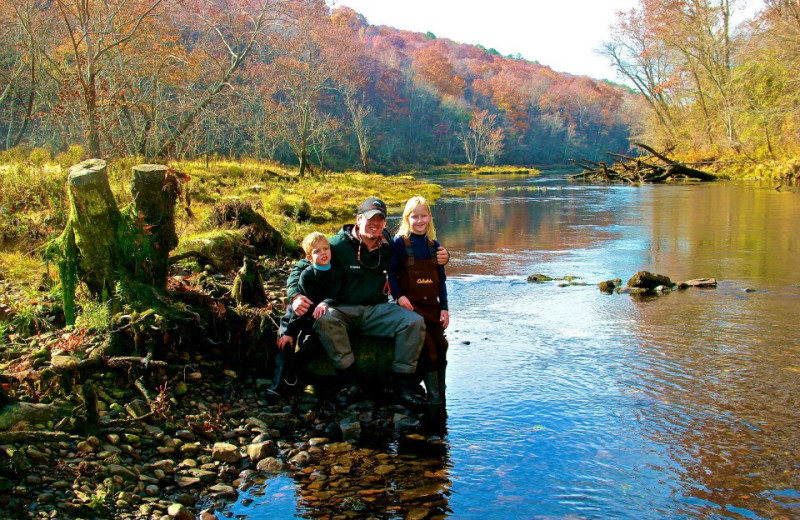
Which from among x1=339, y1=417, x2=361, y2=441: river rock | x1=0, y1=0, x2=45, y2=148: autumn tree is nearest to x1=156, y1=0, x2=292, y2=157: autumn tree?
x1=0, y1=0, x2=45, y2=148: autumn tree

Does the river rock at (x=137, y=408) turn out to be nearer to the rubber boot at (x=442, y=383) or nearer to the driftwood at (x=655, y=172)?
the rubber boot at (x=442, y=383)

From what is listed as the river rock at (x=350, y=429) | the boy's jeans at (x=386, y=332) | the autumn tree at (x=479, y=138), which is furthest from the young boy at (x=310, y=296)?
the autumn tree at (x=479, y=138)

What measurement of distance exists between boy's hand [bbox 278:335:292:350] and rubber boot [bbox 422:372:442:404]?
3.94ft

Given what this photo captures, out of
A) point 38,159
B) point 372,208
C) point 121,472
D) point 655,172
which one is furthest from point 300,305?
point 655,172

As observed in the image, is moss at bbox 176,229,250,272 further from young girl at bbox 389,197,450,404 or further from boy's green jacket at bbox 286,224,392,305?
young girl at bbox 389,197,450,404

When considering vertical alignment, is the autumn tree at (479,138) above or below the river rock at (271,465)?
above

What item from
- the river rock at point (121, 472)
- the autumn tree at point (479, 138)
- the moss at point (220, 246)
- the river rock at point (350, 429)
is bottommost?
the river rock at point (350, 429)

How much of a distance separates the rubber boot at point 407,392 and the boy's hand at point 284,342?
94cm

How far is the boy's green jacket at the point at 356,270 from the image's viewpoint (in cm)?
570

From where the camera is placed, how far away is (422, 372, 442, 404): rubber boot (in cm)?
568

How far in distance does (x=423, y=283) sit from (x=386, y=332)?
1.74ft

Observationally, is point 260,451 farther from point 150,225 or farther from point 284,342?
point 150,225

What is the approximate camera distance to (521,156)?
11569cm

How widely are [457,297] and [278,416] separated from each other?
5.59 m
